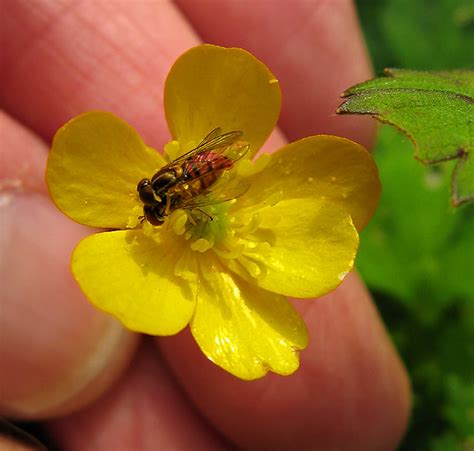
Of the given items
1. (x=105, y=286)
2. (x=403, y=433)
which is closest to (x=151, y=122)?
(x=105, y=286)

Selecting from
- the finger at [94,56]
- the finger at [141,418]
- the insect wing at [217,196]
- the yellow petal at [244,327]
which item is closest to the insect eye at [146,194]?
the insect wing at [217,196]

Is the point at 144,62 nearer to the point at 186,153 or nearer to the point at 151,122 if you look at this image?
the point at 151,122

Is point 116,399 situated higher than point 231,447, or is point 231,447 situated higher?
point 116,399

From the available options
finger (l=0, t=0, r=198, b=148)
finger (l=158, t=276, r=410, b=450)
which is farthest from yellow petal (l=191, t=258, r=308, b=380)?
finger (l=0, t=0, r=198, b=148)

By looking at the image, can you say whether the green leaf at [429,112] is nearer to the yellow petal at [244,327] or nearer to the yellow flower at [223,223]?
the yellow flower at [223,223]

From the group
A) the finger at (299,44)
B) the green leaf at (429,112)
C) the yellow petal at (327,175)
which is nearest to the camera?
the green leaf at (429,112)

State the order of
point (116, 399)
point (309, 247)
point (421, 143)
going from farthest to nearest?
point (116, 399) < point (309, 247) < point (421, 143)
